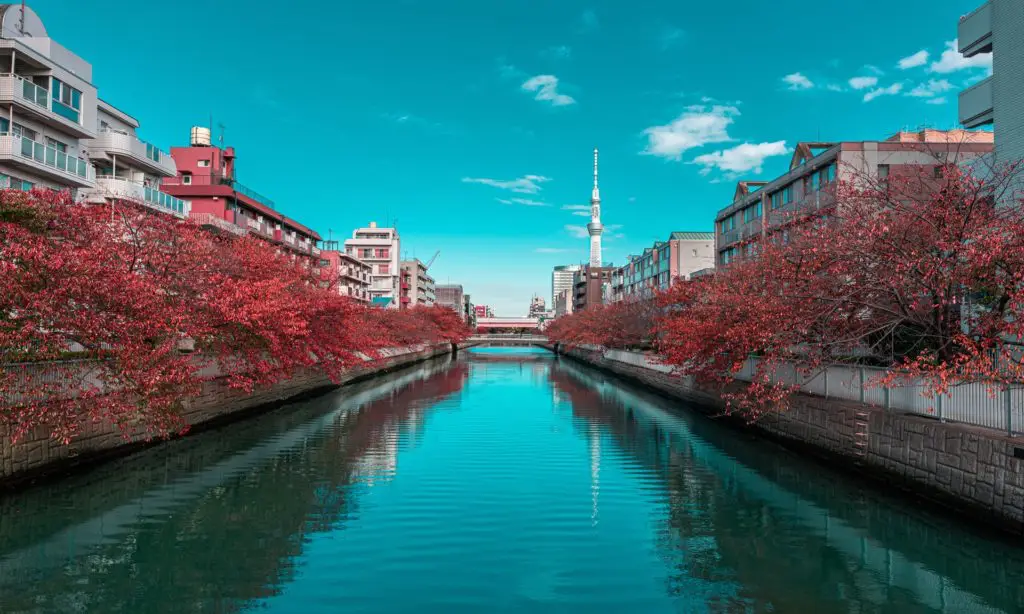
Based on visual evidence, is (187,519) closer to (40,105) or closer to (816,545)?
(816,545)

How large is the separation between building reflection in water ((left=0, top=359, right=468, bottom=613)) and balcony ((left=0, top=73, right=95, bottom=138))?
19824 mm

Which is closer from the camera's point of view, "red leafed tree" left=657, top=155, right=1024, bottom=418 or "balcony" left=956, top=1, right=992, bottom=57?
"red leafed tree" left=657, top=155, right=1024, bottom=418

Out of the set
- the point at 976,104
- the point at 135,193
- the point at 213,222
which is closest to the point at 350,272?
the point at 213,222

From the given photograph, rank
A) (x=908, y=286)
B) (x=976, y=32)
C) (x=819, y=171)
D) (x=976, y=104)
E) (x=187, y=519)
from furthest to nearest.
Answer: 1. (x=819, y=171)
2. (x=976, y=104)
3. (x=976, y=32)
4. (x=908, y=286)
5. (x=187, y=519)

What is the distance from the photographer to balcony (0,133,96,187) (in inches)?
1159

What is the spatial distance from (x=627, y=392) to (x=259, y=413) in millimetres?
26304

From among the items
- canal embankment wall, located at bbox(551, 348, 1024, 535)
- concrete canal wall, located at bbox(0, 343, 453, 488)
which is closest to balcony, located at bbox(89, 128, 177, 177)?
concrete canal wall, located at bbox(0, 343, 453, 488)

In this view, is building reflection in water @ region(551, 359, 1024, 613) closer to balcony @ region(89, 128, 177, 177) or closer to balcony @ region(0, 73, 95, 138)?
balcony @ region(0, 73, 95, 138)

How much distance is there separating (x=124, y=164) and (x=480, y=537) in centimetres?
4061

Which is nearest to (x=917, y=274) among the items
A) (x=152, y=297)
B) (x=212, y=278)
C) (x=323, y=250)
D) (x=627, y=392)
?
(x=152, y=297)

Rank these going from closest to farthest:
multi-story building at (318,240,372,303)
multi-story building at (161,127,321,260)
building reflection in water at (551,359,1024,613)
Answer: building reflection in water at (551,359,1024,613)
multi-story building at (161,127,321,260)
multi-story building at (318,240,372,303)

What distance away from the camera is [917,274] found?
645 inches

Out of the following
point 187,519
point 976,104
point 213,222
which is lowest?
point 187,519

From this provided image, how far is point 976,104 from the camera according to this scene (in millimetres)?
28172
